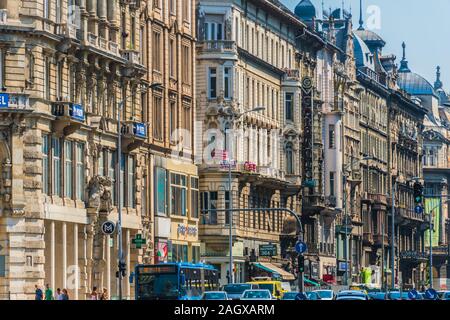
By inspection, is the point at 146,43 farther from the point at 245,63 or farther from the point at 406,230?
the point at 406,230

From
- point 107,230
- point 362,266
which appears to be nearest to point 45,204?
point 107,230

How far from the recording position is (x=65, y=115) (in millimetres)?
70500

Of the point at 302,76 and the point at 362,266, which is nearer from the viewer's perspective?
the point at 302,76

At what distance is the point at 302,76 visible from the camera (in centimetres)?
13438

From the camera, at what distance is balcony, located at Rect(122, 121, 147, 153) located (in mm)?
82125

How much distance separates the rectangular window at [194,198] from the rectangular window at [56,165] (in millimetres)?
27136

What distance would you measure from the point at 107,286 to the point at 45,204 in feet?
36.9

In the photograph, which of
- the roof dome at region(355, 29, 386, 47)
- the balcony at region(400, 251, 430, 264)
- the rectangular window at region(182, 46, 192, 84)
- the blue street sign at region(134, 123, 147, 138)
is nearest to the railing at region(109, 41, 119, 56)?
the blue street sign at region(134, 123, 147, 138)

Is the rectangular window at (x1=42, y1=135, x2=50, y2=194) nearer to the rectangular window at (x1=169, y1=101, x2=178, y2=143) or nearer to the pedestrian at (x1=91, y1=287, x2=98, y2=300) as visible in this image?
the pedestrian at (x1=91, y1=287, x2=98, y2=300)

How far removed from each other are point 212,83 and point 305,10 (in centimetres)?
4339

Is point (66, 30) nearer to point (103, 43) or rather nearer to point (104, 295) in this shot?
point (103, 43)

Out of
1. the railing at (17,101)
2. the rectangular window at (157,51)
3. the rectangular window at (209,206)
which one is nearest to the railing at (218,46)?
the rectangular window at (209,206)

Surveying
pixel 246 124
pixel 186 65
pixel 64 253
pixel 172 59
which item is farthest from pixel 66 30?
pixel 246 124

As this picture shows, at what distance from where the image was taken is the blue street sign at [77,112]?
7125 cm
